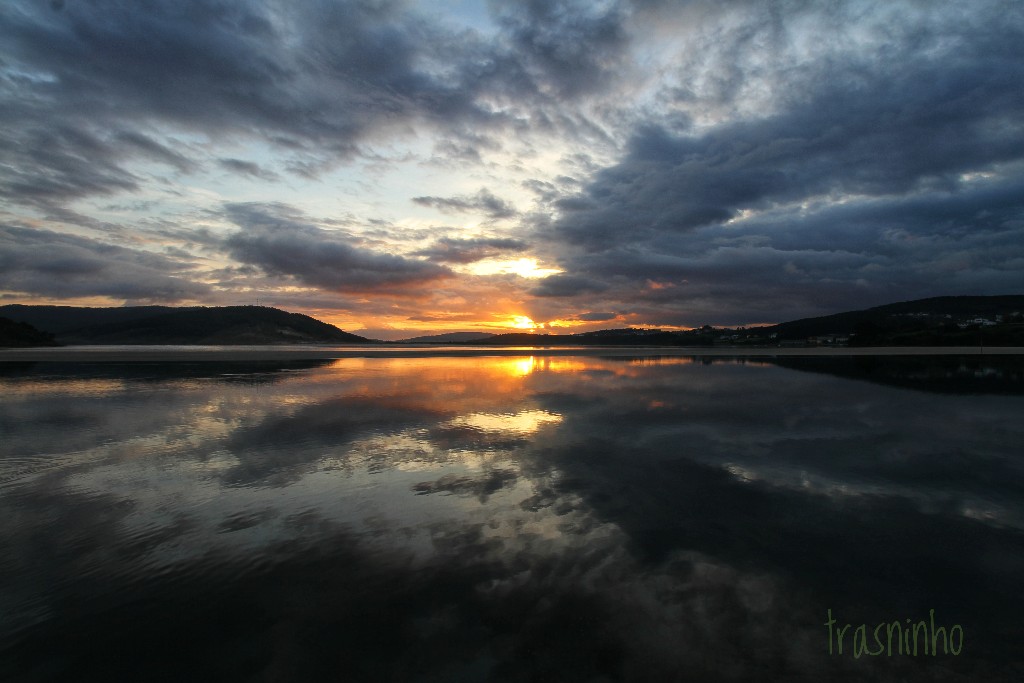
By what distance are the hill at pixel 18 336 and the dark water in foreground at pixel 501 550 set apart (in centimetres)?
14217

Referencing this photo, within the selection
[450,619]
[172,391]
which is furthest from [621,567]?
[172,391]

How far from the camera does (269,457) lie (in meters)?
15.2

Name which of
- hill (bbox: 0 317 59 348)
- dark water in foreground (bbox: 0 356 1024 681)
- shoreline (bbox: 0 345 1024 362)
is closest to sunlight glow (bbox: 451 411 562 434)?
dark water in foreground (bbox: 0 356 1024 681)

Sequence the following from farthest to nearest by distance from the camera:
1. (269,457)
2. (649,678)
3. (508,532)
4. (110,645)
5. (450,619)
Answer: (269,457)
(508,532)
(450,619)
(110,645)
(649,678)

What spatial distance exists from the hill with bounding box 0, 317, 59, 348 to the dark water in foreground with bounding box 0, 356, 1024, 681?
142 meters

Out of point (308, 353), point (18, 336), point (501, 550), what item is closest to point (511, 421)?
point (501, 550)

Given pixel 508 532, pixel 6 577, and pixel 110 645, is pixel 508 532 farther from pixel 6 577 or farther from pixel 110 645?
pixel 6 577

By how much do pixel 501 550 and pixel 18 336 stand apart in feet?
565

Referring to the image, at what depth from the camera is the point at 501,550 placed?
29.0 ft

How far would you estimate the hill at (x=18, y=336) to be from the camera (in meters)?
114

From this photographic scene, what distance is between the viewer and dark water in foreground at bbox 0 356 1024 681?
5.99 meters

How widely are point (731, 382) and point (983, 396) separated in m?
15.3

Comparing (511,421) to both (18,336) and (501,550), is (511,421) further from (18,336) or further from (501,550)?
(18,336)

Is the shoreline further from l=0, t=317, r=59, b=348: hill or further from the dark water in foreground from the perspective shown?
the dark water in foreground
